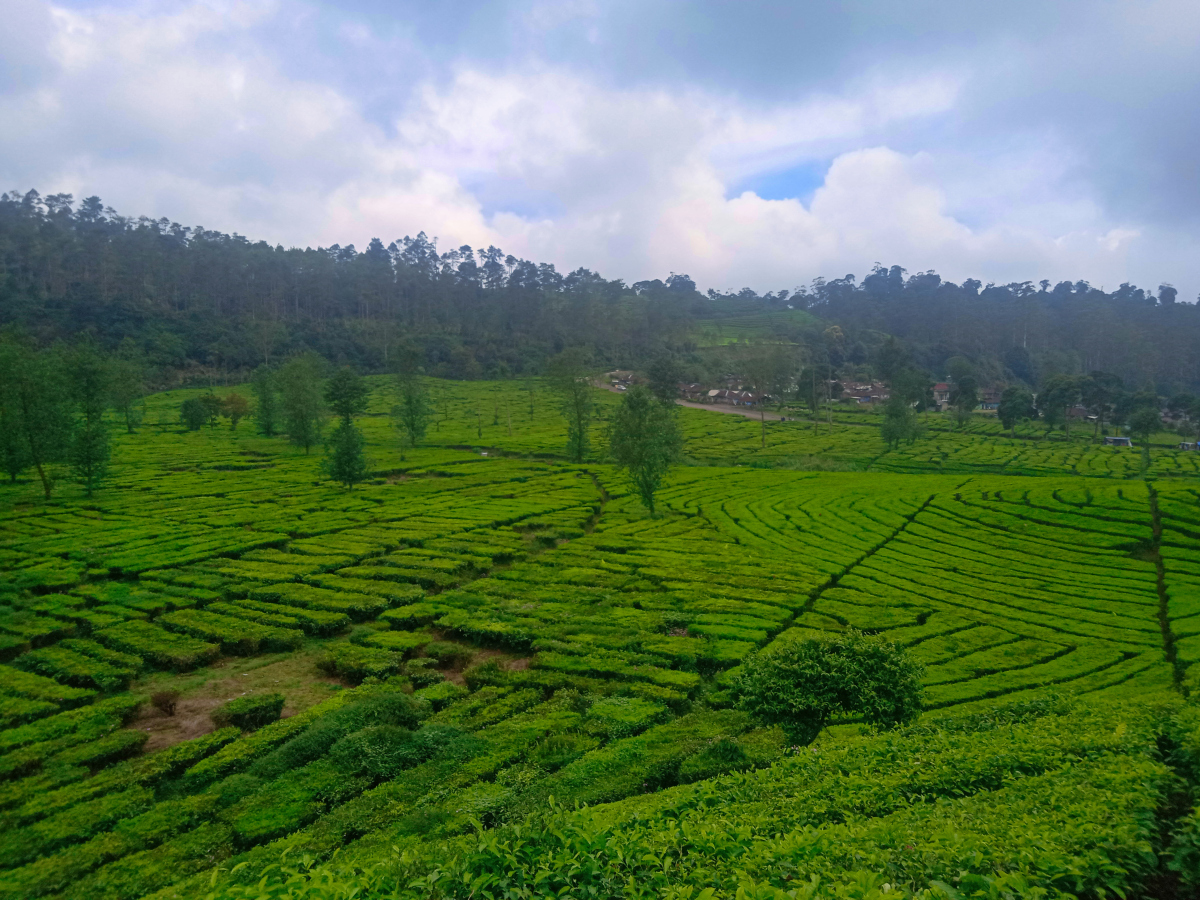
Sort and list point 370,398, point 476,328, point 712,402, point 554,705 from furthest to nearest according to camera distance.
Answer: point 476,328 < point 712,402 < point 370,398 < point 554,705

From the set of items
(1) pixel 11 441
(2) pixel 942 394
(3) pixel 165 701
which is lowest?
(3) pixel 165 701

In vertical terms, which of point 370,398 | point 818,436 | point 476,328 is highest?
point 476,328

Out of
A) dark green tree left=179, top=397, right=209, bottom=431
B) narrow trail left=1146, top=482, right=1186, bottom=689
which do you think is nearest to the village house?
narrow trail left=1146, top=482, right=1186, bottom=689

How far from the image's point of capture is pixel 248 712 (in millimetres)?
16172

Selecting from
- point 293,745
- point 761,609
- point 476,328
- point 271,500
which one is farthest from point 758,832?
point 476,328

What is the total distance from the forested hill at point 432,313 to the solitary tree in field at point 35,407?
5835 cm

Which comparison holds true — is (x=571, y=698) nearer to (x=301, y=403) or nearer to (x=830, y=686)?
(x=830, y=686)

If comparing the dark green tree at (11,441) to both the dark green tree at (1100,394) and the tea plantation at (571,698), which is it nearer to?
the tea plantation at (571,698)

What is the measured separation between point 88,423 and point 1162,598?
63.0 metres

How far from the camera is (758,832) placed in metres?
8.16

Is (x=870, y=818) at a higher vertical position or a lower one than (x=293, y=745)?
higher

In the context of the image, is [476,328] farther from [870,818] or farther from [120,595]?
[870,818]

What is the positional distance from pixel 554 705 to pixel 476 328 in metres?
131

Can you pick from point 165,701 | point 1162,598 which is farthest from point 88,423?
point 1162,598
